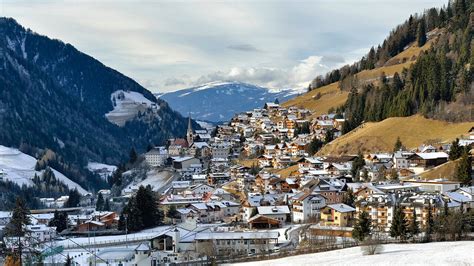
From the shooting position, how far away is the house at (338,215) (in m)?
69.6

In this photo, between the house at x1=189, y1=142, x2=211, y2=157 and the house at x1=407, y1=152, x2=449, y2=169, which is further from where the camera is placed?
the house at x1=189, y1=142, x2=211, y2=157

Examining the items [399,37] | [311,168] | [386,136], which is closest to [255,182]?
[311,168]

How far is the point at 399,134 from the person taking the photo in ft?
353

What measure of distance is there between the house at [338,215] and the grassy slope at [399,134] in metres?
35.6

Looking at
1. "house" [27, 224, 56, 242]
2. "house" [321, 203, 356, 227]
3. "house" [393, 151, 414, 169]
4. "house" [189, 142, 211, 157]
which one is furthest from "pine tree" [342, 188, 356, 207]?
"house" [189, 142, 211, 157]

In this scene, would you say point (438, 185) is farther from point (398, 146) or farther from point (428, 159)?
point (398, 146)

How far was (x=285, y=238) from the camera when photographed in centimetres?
6631

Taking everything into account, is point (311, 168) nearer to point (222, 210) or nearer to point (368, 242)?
point (222, 210)

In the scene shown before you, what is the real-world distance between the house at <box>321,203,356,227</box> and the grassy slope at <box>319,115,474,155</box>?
117 feet

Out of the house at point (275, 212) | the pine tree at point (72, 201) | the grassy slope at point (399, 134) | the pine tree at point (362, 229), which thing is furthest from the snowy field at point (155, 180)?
the pine tree at point (362, 229)

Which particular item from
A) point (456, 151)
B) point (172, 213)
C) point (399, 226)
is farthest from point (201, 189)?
point (399, 226)

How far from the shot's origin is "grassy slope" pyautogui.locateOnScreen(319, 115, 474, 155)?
10344 cm

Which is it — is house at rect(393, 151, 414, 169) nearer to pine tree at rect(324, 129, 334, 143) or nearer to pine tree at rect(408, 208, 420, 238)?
pine tree at rect(324, 129, 334, 143)

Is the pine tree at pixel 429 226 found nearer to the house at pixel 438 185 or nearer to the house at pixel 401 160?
the house at pixel 438 185
